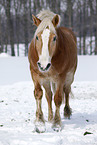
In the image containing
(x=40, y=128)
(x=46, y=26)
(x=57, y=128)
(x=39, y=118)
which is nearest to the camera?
(x=46, y=26)

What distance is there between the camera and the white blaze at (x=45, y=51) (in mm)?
3389

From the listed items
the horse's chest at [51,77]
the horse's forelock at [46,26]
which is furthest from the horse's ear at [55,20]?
the horse's chest at [51,77]

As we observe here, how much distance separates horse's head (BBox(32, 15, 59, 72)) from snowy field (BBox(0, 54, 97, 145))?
3.62 ft

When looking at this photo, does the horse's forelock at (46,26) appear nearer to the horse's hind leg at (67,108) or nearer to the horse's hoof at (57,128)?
the horse's hoof at (57,128)

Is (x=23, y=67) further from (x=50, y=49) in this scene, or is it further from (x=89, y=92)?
(x=50, y=49)

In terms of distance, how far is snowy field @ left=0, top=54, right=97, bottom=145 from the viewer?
3465mm

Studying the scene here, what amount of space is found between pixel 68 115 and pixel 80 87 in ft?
11.8

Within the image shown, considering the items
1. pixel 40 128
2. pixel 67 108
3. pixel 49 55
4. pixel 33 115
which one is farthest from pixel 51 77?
pixel 33 115

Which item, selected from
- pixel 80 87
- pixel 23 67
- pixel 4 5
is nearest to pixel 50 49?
pixel 80 87

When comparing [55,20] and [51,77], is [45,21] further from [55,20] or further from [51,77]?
[51,77]

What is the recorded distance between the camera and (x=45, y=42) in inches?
138

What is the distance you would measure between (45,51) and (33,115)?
230 cm

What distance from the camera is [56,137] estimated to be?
351 cm

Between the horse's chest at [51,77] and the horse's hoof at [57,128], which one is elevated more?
the horse's chest at [51,77]
